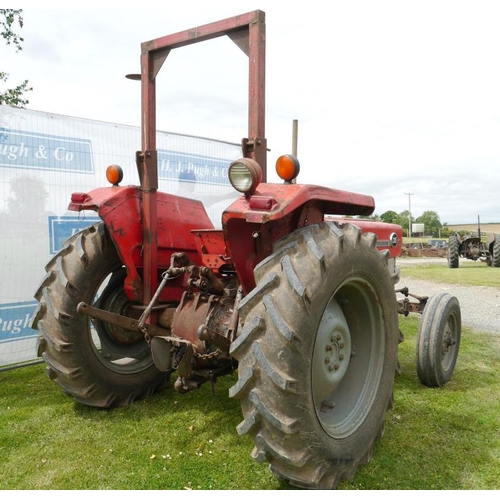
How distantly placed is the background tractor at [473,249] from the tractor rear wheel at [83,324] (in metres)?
18.1

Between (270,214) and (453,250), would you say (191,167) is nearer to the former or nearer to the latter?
(270,214)

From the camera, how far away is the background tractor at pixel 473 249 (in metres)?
19.2

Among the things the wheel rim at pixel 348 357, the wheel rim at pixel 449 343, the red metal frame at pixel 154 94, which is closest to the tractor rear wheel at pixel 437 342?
the wheel rim at pixel 449 343

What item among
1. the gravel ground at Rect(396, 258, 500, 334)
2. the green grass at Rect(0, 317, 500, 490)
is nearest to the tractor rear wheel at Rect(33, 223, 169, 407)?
the green grass at Rect(0, 317, 500, 490)

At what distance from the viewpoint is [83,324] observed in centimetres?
342

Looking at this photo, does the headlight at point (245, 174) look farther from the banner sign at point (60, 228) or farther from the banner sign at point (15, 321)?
the banner sign at point (15, 321)

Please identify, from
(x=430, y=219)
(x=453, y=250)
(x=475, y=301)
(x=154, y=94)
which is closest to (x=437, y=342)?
(x=154, y=94)

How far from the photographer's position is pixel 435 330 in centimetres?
408

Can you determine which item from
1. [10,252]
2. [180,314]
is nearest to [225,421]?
[180,314]

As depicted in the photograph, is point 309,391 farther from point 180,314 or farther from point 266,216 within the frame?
point 180,314

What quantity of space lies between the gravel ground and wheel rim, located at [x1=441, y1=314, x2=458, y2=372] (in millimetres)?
2681

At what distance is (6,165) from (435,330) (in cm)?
Answer: 440

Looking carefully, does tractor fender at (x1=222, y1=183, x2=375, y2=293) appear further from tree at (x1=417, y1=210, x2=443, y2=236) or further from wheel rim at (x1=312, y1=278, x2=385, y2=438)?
tree at (x1=417, y1=210, x2=443, y2=236)

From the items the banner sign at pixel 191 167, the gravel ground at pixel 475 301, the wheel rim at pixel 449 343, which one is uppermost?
the banner sign at pixel 191 167
